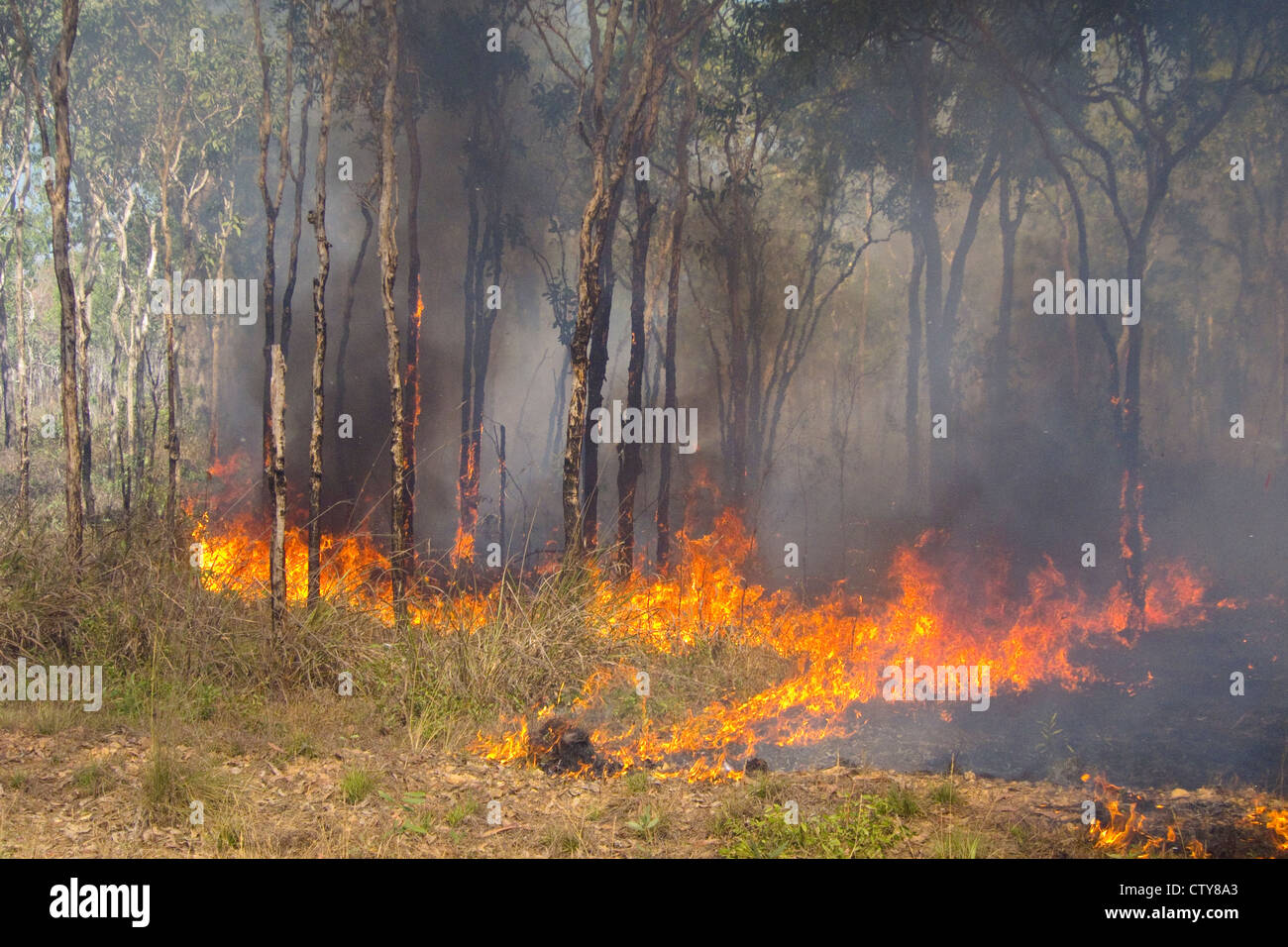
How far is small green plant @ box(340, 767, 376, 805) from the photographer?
594 centimetres

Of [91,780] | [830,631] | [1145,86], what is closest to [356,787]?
[91,780]

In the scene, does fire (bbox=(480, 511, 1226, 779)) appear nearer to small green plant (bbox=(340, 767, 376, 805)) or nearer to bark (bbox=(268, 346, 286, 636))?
small green plant (bbox=(340, 767, 376, 805))

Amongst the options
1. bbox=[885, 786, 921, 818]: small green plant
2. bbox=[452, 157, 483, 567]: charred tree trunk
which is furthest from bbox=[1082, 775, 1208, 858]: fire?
bbox=[452, 157, 483, 567]: charred tree trunk

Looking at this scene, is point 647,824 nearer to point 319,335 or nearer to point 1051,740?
point 1051,740

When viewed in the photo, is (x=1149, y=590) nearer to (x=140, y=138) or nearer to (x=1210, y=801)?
(x=1210, y=801)

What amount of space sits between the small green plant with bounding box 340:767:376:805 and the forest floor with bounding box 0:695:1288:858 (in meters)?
0.01

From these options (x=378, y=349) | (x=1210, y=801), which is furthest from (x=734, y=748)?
(x=378, y=349)

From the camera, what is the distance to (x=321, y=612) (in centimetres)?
792

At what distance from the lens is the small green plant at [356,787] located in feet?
19.5

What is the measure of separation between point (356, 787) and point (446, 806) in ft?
2.04

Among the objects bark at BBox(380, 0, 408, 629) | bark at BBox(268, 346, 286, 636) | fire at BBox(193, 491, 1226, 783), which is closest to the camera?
fire at BBox(193, 491, 1226, 783)

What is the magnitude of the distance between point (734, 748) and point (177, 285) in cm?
1569

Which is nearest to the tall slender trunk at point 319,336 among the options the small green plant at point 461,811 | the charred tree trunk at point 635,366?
the small green plant at point 461,811

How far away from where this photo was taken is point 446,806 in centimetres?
597
